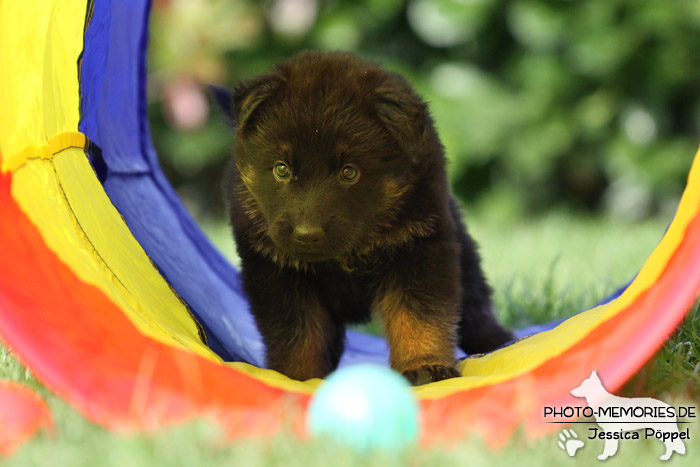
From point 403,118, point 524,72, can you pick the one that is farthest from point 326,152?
point 524,72

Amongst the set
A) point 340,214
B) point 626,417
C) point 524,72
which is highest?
point 340,214

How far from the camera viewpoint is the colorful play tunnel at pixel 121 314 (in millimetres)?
2014

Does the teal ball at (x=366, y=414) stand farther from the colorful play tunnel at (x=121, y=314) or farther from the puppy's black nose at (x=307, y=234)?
the puppy's black nose at (x=307, y=234)

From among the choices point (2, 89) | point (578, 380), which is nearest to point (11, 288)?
point (2, 89)

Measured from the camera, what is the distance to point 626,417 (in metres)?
2.18

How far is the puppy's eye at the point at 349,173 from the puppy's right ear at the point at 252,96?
357 millimetres

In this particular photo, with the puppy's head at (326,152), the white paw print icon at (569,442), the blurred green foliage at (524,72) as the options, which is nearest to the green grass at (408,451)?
the white paw print icon at (569,442)

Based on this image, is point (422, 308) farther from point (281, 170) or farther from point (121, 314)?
point (121, 314)

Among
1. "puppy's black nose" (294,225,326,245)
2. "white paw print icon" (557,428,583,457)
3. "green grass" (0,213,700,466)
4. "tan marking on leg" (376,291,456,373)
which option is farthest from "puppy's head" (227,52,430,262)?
"white paw print icon" (557,428,583,457)

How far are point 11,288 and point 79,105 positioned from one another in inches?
47.2

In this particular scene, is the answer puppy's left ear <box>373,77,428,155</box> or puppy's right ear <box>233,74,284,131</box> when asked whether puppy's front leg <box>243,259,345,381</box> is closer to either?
puppy's right ear <box>233,74,284,131</box>

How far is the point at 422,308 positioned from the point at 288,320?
0.46 metres

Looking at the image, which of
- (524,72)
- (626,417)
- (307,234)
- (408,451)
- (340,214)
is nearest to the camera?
(408,451)

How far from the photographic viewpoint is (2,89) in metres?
2.36
